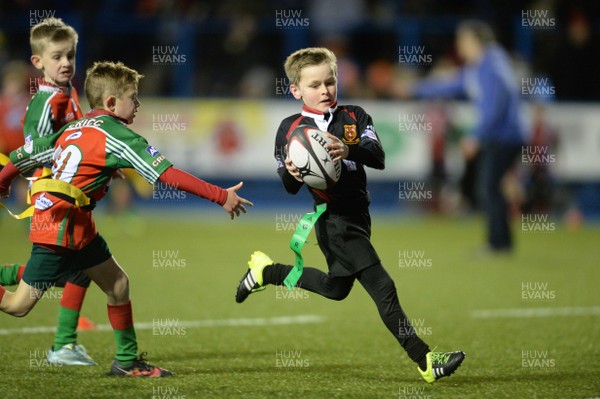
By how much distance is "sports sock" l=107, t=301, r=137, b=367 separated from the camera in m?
5.87

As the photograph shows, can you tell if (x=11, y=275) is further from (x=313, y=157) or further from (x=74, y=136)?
(x=313, y=157)

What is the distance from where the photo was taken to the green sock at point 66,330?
6297mm

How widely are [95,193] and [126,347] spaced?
933 mm

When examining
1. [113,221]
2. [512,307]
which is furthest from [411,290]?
[113,221]

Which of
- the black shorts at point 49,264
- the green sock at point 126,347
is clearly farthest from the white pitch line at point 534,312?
the black shorts at point 49,264

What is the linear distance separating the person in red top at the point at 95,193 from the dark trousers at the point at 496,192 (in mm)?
7186

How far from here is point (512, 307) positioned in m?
8.88

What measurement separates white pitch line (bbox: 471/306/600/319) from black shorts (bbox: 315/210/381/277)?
2767mm

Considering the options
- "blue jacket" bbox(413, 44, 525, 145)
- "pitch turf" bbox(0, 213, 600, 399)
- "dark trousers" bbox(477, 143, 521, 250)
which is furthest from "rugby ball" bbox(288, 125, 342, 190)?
"blue jacket" bbox(413, 44, 525, 145)

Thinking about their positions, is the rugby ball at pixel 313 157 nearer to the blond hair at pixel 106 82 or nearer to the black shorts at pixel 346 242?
the black shorts at pixel 346 242

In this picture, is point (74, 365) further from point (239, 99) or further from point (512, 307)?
point (239, 99)

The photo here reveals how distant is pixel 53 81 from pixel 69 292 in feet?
4.58

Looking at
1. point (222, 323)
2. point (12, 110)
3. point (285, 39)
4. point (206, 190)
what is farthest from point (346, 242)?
point (285, 39)

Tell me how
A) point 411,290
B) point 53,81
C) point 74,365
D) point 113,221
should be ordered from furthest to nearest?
1. point 113,221
2. point 411,290
3. point 53,81
4. point 74,365
